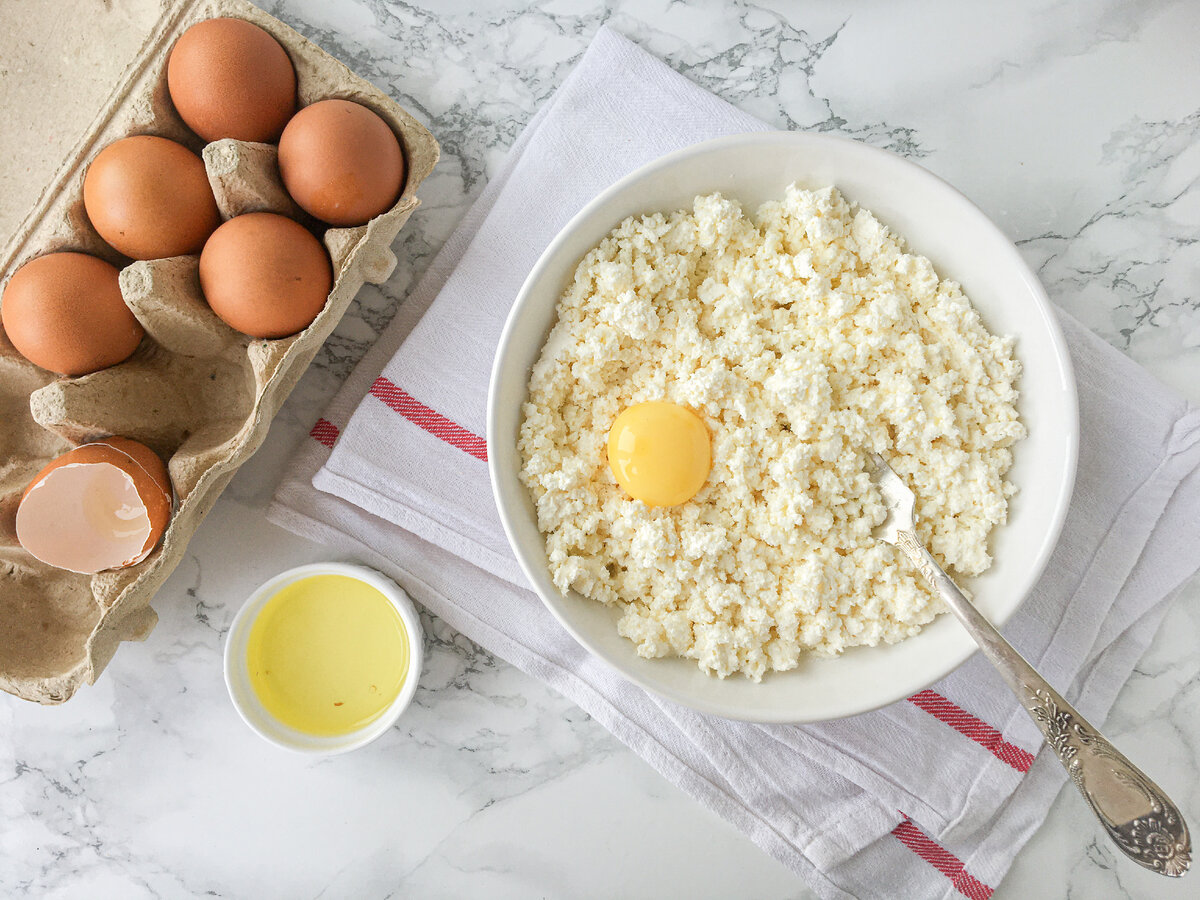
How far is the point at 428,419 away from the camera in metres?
1.50

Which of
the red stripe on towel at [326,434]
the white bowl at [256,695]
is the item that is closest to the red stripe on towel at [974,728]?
the white bowl at [256,695]

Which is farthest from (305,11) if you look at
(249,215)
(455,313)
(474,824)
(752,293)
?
(474,824)

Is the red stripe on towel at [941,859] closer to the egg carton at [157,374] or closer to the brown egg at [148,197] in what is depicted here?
the egg carton at [157,374]

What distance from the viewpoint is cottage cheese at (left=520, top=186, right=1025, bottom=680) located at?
4.11 ft

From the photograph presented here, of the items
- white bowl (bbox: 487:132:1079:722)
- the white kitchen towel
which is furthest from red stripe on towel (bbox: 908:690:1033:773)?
white bowl (bbox: 487:132:1079:722)

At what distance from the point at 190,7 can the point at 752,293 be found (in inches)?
43.3

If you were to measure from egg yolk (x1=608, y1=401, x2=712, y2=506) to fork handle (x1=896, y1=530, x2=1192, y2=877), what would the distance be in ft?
1.65

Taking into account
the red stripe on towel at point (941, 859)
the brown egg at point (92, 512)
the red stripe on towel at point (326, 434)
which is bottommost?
the brown egg at point (92, 512)

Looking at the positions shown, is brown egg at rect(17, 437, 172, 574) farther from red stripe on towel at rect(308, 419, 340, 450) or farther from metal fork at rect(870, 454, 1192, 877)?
metal fork at rect(870, 454, 1192, 877)

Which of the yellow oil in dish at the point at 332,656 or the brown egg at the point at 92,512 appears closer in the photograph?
the brown egg at the point at 92,512

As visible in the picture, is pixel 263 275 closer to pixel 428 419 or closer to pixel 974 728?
pixel 428 419

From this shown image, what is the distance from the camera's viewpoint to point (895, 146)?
157 centimetres

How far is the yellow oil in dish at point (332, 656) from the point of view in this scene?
1562 millimetres

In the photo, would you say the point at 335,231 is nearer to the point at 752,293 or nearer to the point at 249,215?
the point at 249,215
